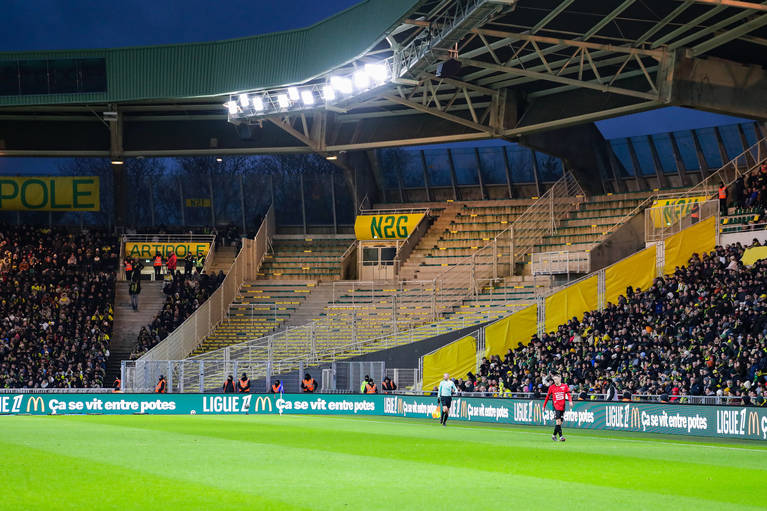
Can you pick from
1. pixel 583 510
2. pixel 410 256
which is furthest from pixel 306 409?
pixel 583 510

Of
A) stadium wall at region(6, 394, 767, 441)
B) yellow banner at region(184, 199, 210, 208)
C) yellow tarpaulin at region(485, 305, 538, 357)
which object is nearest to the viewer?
stadium wall at region(6, 394, 767, 441)

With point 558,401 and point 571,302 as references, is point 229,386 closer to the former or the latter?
point 571,302

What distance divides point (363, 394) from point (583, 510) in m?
27.0

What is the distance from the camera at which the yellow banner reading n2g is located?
5284 centimetres

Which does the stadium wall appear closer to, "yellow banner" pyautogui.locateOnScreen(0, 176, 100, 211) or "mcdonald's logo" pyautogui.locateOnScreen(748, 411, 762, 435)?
"mcdonald's logo" pyautogui.locateOnScreen(748, 411, 762, 435)

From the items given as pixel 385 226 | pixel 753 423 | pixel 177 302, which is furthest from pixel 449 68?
pixel 177 302

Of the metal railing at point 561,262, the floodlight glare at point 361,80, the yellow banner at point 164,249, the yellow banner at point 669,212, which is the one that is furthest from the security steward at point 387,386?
the yellow banner at point 164,249

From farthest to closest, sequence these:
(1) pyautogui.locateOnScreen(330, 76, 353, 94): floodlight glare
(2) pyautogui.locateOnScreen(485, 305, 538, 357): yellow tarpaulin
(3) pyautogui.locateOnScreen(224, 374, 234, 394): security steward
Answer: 1. (3) pyautogui.locateOnScreen(224, 374, 234, 394): security steward
2. (1) pyautogui.locateOnScreen(330, 76, 353, 94): floodlight glare
3. (2) pyautogui.locateOnScreen(485, 305, 538, 357): yellow tarpaulin

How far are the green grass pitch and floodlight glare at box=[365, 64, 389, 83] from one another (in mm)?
16025

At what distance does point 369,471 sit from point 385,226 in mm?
A: 38515

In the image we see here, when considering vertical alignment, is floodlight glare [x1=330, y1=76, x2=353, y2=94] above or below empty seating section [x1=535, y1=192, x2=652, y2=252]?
above

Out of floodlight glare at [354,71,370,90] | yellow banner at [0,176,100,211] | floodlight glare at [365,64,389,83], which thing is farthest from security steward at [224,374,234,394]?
yellow banner at [0,176,100,211]

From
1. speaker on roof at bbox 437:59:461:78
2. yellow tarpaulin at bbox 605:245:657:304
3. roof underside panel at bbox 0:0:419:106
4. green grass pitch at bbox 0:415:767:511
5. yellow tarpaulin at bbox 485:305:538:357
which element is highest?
roof underside panel at bbox 0:0:419:106

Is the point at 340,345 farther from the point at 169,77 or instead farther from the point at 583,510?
the point at 583,510
